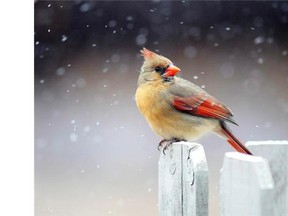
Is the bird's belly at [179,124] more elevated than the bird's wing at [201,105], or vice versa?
the bird's wing at [201,105]

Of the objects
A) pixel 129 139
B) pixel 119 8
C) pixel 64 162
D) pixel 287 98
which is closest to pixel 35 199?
pixel 64 162

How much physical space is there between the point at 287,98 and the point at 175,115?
2.74 ft

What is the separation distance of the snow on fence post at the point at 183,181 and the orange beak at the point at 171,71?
0.61 metres

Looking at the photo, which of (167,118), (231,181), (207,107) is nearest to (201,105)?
(207,107)

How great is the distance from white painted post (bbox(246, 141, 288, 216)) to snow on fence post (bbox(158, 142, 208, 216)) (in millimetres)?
108

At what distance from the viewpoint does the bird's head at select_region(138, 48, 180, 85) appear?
227 cm

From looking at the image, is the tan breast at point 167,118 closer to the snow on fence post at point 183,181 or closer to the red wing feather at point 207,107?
the red wing feather at point 207,107

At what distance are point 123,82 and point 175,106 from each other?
668 mm

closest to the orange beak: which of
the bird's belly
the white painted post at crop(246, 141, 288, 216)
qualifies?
the bird's belly

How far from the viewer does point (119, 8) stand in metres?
2.74

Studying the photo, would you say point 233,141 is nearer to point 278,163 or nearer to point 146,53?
point 146,53

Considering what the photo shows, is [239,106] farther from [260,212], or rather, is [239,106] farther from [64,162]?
[260,212]

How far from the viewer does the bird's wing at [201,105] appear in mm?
2197

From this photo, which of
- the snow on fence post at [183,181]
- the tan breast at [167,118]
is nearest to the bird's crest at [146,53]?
the tan breast at [167,118]
